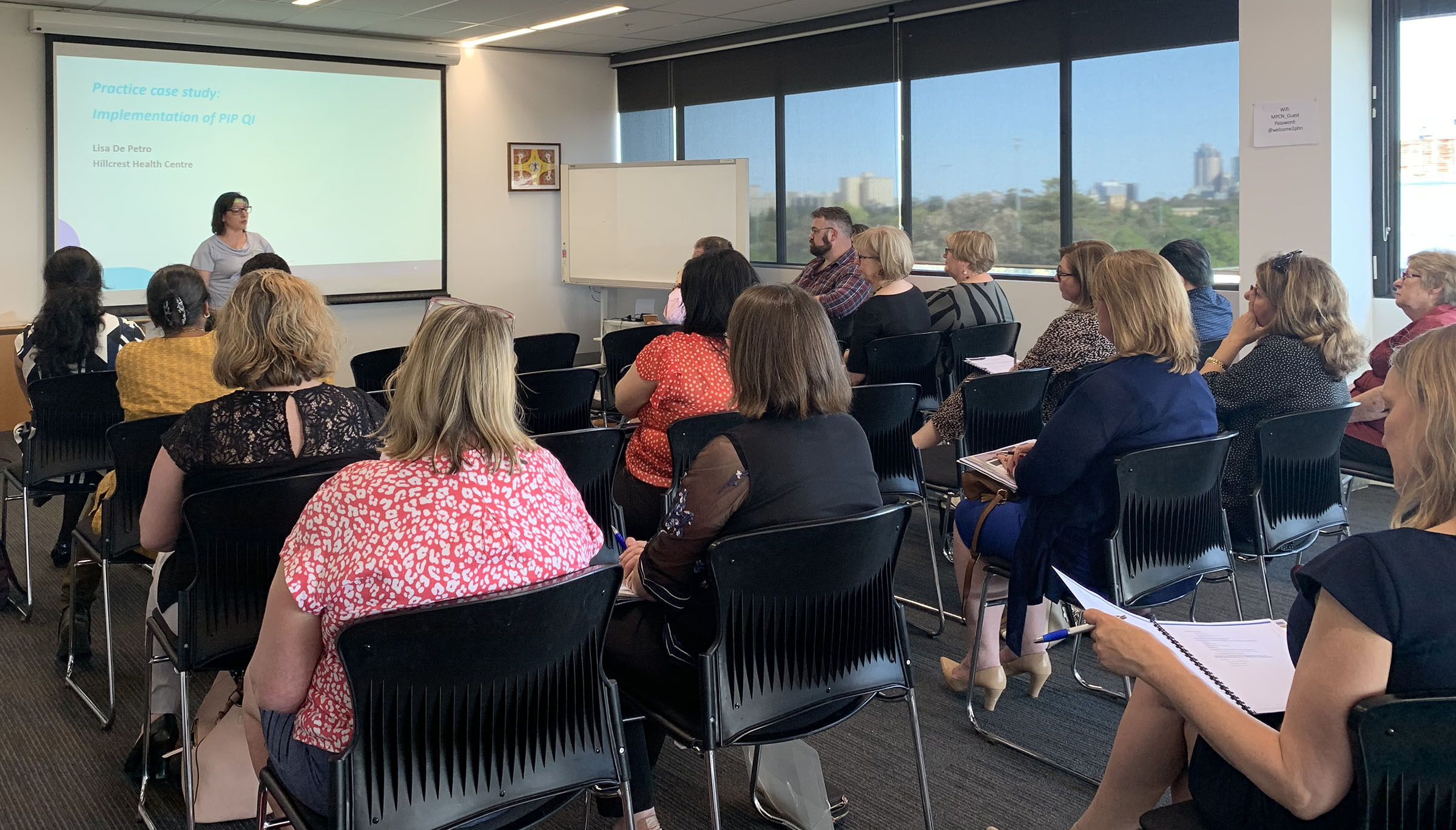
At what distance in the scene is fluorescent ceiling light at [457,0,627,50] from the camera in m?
7.88

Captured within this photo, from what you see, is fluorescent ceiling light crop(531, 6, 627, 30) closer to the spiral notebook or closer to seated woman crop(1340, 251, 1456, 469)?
seated woman crop(1340, 251, 1456, 469)

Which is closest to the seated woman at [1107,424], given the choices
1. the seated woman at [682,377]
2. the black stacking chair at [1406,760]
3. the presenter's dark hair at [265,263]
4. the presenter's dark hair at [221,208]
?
the seated woman at [682,377]

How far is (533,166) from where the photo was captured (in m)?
9.96

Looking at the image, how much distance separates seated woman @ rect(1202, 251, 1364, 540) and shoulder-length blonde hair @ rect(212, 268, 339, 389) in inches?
102

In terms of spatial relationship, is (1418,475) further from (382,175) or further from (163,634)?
(382,175)

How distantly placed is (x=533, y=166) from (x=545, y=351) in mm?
5137

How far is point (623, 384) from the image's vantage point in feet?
11.1

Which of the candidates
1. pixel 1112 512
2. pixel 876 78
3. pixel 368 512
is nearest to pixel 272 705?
pixel 368 512

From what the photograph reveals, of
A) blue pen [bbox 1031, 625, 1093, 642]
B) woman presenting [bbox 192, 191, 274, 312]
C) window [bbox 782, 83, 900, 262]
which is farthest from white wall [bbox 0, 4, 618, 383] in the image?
blue pen [bbox 1031, 625, 1093, 642]

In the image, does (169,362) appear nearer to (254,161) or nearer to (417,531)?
(417,531)

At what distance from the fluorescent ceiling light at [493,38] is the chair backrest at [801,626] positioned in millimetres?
7497

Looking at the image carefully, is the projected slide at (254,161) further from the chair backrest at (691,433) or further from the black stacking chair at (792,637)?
the black stacking chair at (792,637)

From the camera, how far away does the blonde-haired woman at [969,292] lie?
514 cm

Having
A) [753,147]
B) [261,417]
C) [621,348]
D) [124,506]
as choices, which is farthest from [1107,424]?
[753,147]
